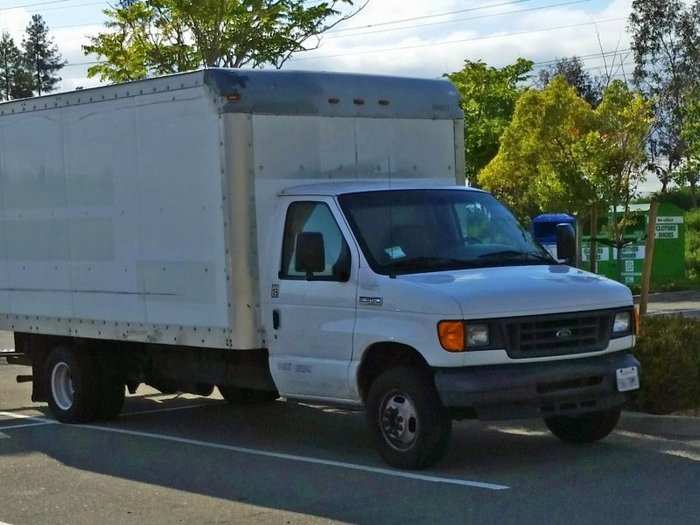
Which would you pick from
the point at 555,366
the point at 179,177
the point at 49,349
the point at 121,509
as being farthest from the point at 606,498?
the point at 49,349

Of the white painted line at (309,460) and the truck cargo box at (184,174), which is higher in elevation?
the truck cargo box at (184,174)

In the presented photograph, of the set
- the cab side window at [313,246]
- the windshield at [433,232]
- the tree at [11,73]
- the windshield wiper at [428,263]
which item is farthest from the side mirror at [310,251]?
the tree at [11,73]

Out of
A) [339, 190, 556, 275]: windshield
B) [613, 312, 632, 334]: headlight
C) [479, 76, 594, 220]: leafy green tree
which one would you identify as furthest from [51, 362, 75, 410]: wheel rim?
[479, 76, 594, 220]: leafy green tree

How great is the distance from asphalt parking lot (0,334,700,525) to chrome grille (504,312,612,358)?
85cm

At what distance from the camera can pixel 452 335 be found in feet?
30.6

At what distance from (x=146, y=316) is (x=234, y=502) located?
316 centimetres

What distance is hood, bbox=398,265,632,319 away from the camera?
9359 mm

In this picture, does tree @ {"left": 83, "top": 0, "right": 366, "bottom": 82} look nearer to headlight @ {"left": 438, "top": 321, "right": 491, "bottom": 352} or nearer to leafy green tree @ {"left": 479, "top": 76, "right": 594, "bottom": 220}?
leafy green tree @ {"left": 479, "top": 76, "right": 594, "bottom": 220}

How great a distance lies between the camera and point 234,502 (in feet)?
29.3

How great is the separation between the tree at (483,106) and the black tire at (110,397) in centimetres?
2605

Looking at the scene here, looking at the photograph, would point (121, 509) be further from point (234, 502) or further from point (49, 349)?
point (49, 349)

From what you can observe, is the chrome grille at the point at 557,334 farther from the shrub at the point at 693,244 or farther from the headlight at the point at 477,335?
the shrub at the point at 693,244

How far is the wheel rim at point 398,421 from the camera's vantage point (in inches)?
381

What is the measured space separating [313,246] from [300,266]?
0.85 ft
